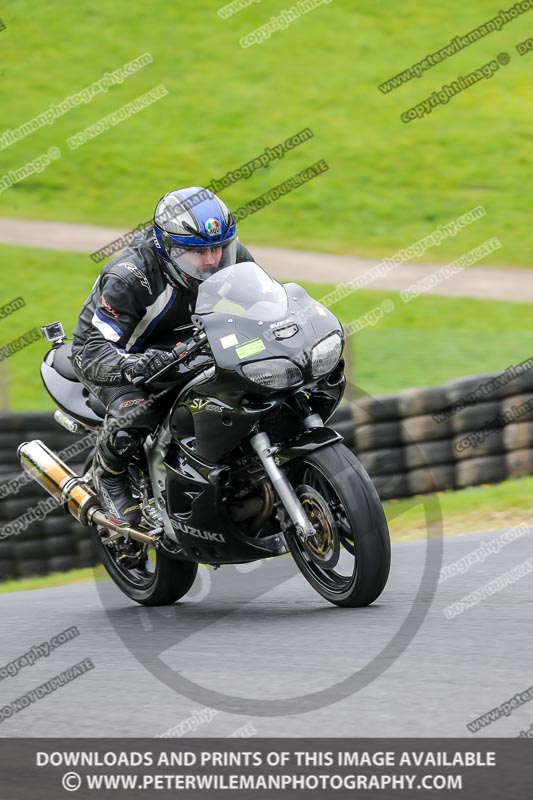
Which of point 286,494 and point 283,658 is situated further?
point 286,494

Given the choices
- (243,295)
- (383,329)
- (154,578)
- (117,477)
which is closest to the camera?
(243,295)

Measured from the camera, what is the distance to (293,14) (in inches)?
1400

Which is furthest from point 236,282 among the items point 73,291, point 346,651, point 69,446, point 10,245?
point 10,245

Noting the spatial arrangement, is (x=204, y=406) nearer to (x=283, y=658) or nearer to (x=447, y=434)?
(x=283, y=658)

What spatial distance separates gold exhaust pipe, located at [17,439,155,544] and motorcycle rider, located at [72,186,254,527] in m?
0.07

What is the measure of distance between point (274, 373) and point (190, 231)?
912 mm

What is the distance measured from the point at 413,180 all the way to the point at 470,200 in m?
1.57

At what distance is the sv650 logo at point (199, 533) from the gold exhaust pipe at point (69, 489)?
0.30 m

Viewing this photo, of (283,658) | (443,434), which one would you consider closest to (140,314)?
(283,658)

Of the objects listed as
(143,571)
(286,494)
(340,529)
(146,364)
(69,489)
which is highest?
(146,364)

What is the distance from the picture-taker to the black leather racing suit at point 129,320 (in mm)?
6434

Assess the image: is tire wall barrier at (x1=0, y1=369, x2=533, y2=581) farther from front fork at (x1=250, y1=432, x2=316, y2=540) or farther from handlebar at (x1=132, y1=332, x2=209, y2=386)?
front fork at (x1=250, y1=432, x2=316, y2=540)

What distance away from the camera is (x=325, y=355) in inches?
229

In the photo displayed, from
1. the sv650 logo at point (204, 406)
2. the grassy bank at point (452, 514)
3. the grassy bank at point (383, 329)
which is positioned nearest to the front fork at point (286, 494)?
the sv650 logo at point (204, 406)
